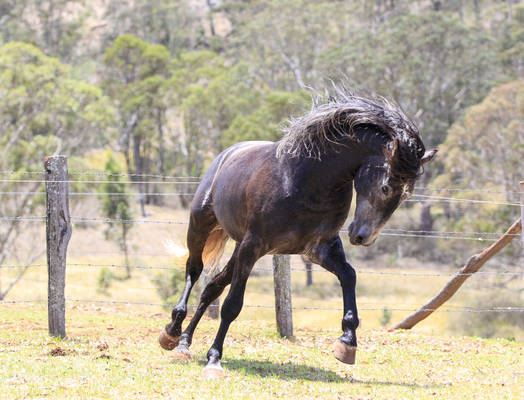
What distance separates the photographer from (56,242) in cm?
825

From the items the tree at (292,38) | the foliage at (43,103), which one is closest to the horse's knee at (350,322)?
the foliage at (43,103)

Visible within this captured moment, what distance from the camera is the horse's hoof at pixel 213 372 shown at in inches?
230

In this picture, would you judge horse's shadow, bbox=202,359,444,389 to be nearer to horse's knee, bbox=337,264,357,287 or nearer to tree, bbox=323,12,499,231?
horse's knee, bbox=337,264,357,287

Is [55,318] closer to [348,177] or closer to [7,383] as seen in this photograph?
[7,383]

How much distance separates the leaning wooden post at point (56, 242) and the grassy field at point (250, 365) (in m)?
0.26

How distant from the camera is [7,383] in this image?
5418 millimetres

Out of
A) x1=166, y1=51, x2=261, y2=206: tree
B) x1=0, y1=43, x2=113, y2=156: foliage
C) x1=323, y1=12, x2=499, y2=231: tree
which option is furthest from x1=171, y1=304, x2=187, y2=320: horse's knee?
x1=323, y1=12, x2=499, y2=231: tree

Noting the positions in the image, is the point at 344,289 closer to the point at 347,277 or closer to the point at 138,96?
the point at 347,277

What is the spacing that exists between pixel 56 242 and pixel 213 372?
3.18m

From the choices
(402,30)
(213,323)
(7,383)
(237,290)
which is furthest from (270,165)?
(402,30)

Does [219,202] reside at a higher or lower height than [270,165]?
lower

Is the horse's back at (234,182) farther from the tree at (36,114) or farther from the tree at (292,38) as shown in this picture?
the tree at (292,38)

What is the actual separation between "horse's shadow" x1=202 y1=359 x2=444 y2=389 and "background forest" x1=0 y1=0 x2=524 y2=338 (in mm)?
13967

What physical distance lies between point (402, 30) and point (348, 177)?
31.6 meters
